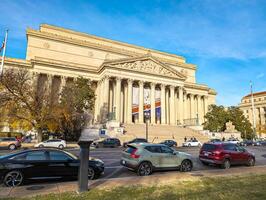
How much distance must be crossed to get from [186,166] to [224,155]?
10.4 feet

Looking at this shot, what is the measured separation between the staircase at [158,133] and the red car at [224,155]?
2417 cm

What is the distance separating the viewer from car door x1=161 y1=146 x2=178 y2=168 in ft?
40.8

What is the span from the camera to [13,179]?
891 centimetres

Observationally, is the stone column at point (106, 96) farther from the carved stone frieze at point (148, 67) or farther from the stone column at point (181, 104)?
the stone column at point (181, 104)

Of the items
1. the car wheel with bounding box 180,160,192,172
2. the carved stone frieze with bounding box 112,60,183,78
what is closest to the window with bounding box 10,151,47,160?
the car wheel with bounding box 180,160,192,172

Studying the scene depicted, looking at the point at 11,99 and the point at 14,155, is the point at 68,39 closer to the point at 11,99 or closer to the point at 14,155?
the point at 11,99

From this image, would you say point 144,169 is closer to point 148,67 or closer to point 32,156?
Answer: point 32,156

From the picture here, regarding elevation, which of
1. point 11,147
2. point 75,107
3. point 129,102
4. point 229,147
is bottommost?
point 11,147

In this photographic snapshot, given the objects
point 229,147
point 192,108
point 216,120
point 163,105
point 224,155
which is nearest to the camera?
point 224,155

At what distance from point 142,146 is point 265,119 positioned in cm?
11050

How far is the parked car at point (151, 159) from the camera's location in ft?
38.1

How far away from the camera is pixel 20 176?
899 centimetres

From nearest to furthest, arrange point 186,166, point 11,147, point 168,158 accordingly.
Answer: point 168,158 → point 186,166 → point 11,147

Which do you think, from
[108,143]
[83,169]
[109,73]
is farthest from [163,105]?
[83,169]
